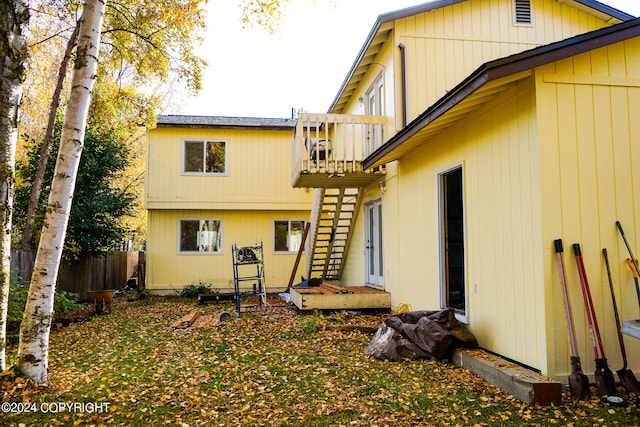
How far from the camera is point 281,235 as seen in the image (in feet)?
50.4

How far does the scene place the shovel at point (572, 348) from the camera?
419cm

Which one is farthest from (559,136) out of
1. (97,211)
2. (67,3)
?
(97,211)

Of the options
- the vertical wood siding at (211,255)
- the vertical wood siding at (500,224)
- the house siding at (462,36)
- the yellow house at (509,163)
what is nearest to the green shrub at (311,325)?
the yellow house at (509,163)

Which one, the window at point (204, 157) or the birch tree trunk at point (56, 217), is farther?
the window at point (204, 157)

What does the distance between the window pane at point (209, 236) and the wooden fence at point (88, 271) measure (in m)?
2.08

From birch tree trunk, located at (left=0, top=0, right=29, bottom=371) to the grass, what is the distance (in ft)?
3.68

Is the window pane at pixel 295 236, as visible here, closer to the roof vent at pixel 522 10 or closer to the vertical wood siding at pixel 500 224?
the vertical wood siding at pixel 500 224

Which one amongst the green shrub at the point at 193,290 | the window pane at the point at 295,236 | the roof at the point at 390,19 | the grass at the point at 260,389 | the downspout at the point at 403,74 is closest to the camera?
the grass at the point at 260,389

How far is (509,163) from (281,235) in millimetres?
10835

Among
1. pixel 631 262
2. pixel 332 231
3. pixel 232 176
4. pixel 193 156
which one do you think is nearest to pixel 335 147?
pixel 332 231

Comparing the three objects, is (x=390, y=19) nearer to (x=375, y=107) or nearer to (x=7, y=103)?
(x=375, y=107)

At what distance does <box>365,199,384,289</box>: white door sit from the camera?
10.5m

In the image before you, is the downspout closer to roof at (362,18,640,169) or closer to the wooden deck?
roof at (362,18,640,169)

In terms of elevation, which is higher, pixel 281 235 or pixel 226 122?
pixel 226 122
